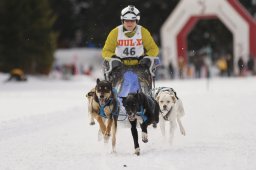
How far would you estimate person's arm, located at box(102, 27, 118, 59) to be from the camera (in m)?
10.2

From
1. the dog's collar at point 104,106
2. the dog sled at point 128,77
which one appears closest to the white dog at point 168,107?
the dog sled at point 128,77

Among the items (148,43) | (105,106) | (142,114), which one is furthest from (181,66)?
(142,114)

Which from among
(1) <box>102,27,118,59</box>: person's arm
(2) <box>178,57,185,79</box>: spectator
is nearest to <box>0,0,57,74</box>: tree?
(2) <box>178,57,185,79</box>: spectator

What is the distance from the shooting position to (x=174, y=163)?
26.6ft

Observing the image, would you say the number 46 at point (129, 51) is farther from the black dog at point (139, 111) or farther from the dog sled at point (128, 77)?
the black dog at point (139, 111)

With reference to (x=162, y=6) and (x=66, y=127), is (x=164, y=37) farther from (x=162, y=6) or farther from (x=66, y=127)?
(x=66, y=127)

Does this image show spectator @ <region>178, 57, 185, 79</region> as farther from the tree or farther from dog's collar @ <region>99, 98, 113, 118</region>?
dog's collar @ <region>99, 98, 113, 118</region>

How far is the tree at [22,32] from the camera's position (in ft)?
132

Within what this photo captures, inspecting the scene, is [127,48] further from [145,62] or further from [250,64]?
[250,64]

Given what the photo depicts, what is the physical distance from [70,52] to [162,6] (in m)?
10.9

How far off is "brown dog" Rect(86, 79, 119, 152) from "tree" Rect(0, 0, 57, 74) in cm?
3068

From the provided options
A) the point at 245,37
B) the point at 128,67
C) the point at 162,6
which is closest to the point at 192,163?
the point at 128,67

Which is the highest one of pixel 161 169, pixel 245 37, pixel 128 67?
pixel 245 37

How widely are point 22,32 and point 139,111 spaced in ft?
107
